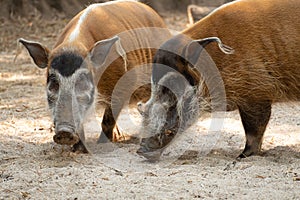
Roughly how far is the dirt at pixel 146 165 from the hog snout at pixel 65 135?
0.57ft

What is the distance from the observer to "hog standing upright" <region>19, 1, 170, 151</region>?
4.64m

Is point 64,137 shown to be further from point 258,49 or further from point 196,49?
point 258,49

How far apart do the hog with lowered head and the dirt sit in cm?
27

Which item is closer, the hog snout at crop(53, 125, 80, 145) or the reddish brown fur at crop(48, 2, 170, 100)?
the hog snout at crop(53, 125, 80, 145)

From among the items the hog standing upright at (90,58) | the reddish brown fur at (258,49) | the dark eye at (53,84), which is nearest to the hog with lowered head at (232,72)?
the reddish brown fur at (258,49)

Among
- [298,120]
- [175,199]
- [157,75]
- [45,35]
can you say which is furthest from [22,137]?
[45,35]

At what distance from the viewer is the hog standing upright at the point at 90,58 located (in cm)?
464

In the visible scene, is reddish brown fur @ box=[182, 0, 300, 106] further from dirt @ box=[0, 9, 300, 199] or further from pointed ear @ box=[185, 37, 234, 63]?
dirt @ box=[0, 9, 300, 199]

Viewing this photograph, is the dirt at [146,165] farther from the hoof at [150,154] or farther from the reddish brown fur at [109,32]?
the reddish brown fur at [109,32]

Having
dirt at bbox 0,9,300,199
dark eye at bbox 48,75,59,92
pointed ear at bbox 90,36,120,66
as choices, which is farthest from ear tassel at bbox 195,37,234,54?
dark eye at bbox 48,75,59,92

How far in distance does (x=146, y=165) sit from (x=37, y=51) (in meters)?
1.29

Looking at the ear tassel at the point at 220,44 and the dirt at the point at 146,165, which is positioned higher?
the ear tassel at the point at 220,44

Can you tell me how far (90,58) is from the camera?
4.90 meters

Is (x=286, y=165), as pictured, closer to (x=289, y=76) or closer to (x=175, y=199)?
(x=289, y=76)
